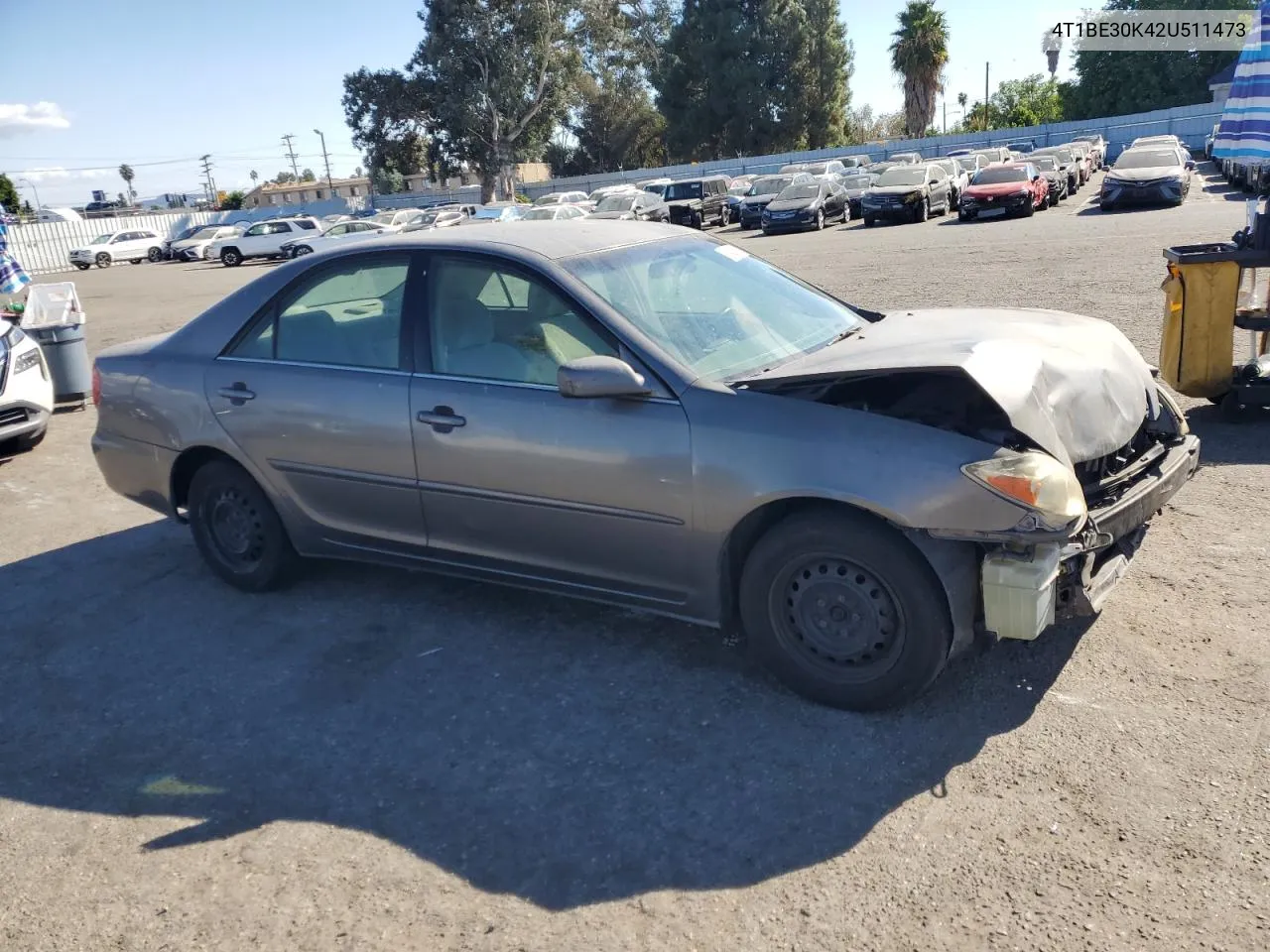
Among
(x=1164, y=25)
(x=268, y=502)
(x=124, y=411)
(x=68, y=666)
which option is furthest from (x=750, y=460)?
(x=1164, y=25)

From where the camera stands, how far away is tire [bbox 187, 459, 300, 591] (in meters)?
4.91

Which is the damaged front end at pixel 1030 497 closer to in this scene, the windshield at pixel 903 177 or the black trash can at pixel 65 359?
the black trash can at pixel 65 359

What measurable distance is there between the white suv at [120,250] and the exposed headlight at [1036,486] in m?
47.4

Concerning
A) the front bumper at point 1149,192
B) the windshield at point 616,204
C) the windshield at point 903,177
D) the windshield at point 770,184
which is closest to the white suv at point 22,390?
the front bumper at point 1149,192

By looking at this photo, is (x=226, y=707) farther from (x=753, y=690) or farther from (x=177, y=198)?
(x=177, y=198)

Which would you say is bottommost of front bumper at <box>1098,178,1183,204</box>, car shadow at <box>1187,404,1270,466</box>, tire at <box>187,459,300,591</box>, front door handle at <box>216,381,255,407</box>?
car shadow at <box>1187,404,1270,466</box>

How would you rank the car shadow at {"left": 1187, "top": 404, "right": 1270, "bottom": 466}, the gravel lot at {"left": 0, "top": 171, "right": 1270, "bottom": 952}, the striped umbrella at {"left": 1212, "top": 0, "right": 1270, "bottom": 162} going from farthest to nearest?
the striped umbrella at {"left": 1212, "top": 0, "right": 1270, "bottom": 162} < the car shadow at {"left": 1187, "top": 404, "right": 1270, "bottom": 466} < the gravel lot at {"left": 0, "top": 171, "right": 1270, "bottom": 952}

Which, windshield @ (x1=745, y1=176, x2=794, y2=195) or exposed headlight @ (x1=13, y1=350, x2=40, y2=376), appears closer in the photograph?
exposed headlight @ (x1=13, y1=350, x2=40, y2=376)

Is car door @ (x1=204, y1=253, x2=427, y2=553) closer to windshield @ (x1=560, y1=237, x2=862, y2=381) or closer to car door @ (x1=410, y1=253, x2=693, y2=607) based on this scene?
car door @ (x1=410, y1=253, x2=693, y2=607)

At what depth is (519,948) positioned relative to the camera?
103 inches

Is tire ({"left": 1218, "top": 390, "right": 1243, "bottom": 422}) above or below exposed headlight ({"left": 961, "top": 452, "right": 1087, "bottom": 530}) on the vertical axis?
below

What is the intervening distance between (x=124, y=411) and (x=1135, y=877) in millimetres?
4838

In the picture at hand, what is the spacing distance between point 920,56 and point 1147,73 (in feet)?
40.9

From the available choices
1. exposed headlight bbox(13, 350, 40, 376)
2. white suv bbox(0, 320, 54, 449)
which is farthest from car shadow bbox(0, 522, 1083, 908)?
exposed headlight bbox(13, 350, 40, 376)
